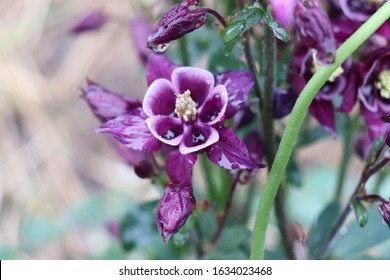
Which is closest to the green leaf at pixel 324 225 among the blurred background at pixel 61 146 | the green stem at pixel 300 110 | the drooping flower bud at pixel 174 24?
the green stem at pixel 300 110

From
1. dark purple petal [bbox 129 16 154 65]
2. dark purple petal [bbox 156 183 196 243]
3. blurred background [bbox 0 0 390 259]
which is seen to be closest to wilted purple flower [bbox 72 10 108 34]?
dark purple petal [bbox 129 16 154 65]

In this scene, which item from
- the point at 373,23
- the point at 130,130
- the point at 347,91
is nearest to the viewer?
the point at 373,23

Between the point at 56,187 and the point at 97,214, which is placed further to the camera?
the point at 56,187

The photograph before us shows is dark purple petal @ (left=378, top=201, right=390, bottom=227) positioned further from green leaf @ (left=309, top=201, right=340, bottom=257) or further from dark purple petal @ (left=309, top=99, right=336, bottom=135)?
green leaf @ (left=309, top=201, right=340, bottom=257)

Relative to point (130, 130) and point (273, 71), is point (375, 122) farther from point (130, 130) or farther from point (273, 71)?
point (130, 130)

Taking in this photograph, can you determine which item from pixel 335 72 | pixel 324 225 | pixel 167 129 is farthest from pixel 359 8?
pixel 324 225

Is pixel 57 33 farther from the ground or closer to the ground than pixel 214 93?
closer to the ground

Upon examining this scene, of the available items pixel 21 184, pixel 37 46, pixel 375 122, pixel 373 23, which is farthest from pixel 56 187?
pixel 373 23

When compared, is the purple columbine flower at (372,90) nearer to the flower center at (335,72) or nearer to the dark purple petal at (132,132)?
the flower center at (335,72)
